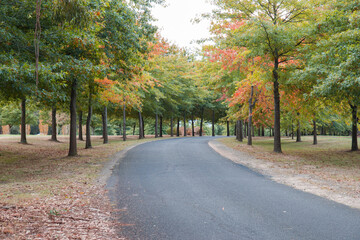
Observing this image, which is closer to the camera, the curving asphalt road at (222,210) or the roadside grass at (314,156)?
the curving asphalt road at (222,210)

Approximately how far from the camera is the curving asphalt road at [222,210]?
14.4 feet

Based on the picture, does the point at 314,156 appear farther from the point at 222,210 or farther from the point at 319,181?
the point at 222,210

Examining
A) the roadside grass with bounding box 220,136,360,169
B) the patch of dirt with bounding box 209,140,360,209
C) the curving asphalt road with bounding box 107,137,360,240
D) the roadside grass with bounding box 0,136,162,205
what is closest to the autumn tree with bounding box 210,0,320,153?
the roadside grass with bounding box 220,136,360,169

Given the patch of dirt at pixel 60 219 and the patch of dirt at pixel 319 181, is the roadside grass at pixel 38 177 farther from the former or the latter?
the patch of dirt at pixel 319 181

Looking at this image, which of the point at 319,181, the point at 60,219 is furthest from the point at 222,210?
the point at 319,181

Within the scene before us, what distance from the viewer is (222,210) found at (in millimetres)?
5539

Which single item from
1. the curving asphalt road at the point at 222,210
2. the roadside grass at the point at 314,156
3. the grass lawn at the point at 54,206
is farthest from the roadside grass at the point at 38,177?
the roadside grass at the point at 314,156

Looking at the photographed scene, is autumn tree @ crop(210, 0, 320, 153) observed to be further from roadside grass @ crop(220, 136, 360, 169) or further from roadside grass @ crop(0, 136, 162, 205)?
roadside grass @ crop(0, 136, 162, 205)

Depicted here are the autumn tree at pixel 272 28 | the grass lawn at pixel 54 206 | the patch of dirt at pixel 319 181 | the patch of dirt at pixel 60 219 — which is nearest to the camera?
the patch of dirt at pixel 60 219

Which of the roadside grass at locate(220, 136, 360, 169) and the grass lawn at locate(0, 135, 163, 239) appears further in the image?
the roadside grass at locate(220, 136, 360, 169)

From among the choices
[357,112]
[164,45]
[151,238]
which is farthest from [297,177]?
[164,45]

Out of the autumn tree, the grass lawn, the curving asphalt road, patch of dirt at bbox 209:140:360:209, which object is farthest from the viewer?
the autumn tree

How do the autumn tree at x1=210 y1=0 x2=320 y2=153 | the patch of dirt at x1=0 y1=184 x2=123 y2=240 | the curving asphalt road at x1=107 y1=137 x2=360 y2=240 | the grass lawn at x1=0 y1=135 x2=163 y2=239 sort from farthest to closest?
the autumn tree at x1=210 y1=0 x2=320 y2=153 < the curving asphalt road at x1=107 y1=137 x2=360 y2=240 < the grass lawn at x1=0 y1=135 x2=163 y2=239 < the patch of dirt at x1=0 y1=184 x2=123 y2=240

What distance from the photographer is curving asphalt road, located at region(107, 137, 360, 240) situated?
173 inches
